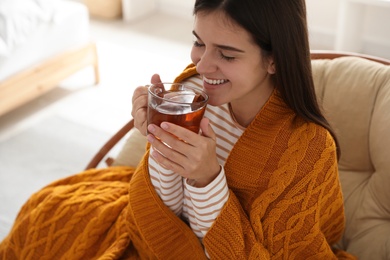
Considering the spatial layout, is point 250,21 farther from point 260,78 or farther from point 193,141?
point 193,141

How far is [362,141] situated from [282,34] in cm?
56

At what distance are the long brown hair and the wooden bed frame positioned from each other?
198cm

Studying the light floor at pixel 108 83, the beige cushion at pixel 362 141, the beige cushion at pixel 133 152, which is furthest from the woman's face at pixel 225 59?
the light floor at pixel 108 83

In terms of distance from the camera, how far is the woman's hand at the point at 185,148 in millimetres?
1139

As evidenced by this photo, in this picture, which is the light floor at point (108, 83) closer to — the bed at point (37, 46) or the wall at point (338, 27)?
the bed at point (37, 46)

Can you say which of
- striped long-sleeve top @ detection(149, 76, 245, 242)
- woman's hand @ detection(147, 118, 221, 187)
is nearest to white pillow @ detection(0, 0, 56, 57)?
striped long-sleeve top @ detection(149, 76, 245, 242)

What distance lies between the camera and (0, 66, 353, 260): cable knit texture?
1.30 m

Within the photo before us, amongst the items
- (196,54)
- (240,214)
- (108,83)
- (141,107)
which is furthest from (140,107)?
(108,83)

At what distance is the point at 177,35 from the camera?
425cm

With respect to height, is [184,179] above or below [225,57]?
below

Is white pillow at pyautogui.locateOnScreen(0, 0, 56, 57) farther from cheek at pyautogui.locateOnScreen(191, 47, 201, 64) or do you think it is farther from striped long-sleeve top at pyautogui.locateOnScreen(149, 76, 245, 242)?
cheek at pyautogui.locateOnScreen(191, 47, 201, 64)

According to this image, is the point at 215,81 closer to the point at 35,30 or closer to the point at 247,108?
the point at 247,108

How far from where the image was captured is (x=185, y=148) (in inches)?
45.3

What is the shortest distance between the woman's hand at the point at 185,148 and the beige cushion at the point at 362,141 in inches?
22.2
